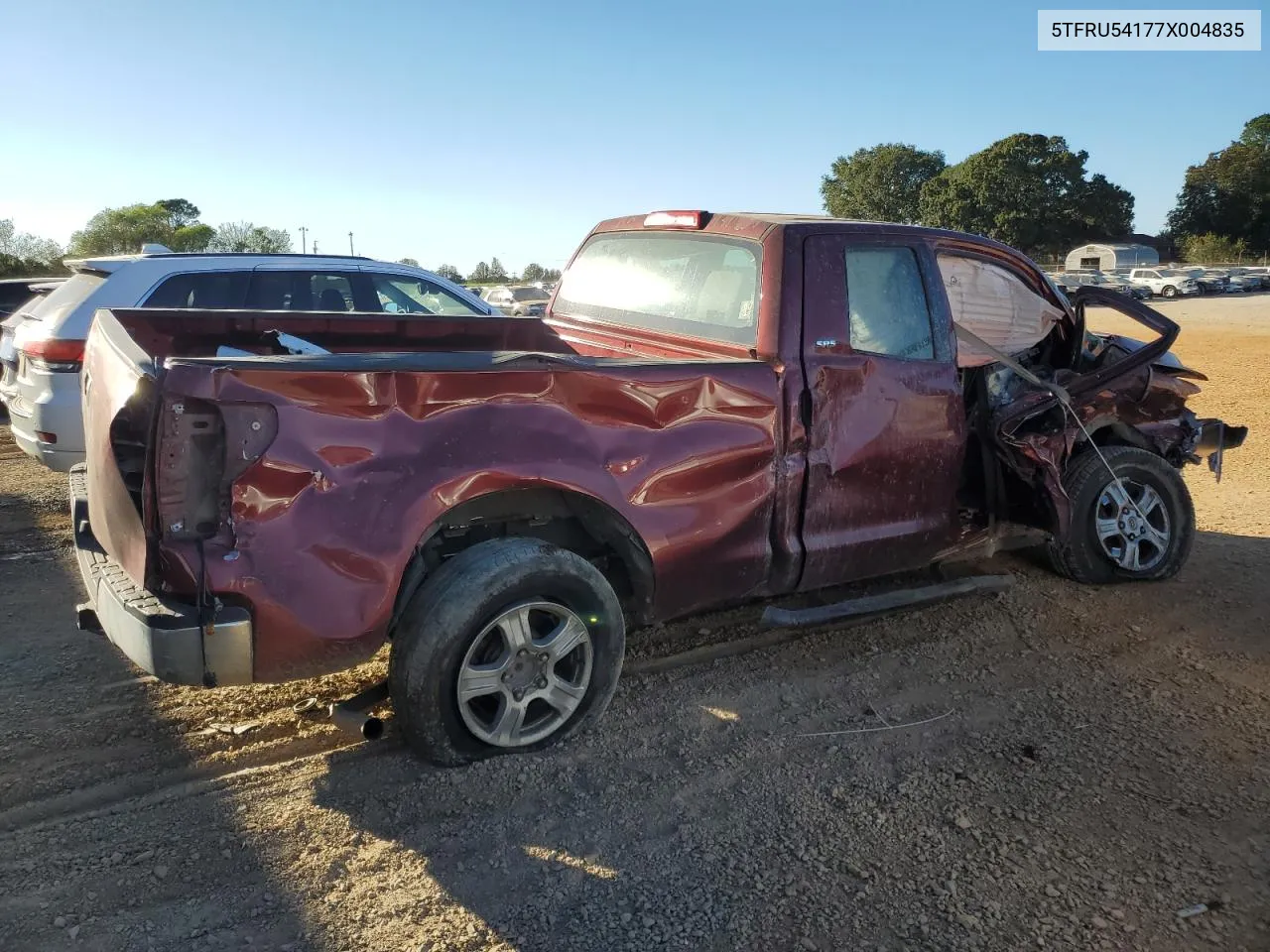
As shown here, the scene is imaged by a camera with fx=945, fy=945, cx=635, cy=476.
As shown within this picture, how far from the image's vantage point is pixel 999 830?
307 centimetres

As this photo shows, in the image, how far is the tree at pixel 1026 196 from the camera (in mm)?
72875

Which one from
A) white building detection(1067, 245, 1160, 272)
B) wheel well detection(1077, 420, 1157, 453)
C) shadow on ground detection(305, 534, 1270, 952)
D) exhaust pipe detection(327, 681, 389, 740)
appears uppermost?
white building detection(1067, 245, 1160, 272)

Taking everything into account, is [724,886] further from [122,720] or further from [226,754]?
[122,720]

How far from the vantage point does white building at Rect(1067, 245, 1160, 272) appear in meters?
67.6

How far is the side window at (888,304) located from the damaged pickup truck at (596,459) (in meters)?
0.01

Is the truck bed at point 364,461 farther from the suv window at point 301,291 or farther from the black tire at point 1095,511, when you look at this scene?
the suv window at point 301,291

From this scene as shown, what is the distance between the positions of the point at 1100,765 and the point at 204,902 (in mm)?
3041

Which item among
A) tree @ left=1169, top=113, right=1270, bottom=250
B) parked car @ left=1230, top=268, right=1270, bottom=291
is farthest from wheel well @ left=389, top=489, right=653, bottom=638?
tree @ left=1169, top=113, right=1270, bottom=250

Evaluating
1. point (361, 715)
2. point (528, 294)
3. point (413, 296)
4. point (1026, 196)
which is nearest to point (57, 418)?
point (413, 296)

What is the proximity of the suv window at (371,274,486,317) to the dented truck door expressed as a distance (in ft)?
12.6

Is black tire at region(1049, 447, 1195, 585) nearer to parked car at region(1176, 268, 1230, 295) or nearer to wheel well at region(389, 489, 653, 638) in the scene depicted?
wheel well at region(389, 489, 653, 638)

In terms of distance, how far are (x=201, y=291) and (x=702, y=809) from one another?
18.1ft

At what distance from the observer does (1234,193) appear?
80062 millimetres

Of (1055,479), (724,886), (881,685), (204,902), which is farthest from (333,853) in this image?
(1055,479)
